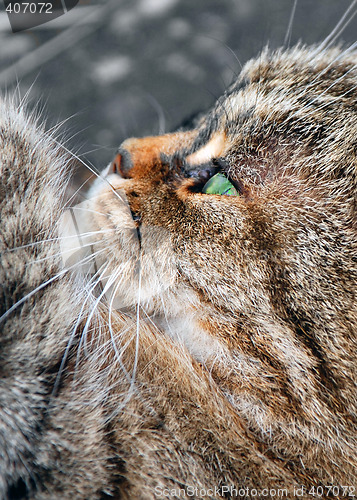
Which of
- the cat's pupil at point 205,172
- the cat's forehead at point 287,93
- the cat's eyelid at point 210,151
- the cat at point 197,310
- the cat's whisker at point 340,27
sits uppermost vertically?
the cat's whisker at point 340,27

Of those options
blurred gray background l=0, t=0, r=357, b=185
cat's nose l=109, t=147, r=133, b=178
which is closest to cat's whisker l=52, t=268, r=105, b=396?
cat's nose l=109, t=147, r=133, b=178

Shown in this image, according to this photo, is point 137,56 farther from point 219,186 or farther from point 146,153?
point 219,186

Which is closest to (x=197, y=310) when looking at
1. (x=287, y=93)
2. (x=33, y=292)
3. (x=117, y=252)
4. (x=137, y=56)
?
(x=117, y=252)

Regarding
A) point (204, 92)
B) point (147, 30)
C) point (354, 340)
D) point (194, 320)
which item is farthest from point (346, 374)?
point (147, 30)

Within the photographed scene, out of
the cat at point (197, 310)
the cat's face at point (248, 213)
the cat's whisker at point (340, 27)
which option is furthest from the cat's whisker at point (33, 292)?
the cat's whisker at point (340, 27)

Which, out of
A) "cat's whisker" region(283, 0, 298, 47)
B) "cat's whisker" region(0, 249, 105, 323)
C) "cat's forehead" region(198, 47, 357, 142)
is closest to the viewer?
"cat's whisker" region(0, 249, 105, 323)

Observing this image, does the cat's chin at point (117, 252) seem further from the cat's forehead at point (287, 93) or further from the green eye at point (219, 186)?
the cat's forehead at point (287, 93)

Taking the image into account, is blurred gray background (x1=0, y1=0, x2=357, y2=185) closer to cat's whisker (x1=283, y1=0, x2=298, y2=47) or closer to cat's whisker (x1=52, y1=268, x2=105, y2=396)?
cat's whisker (x1=283, y1=0, x2=298, y2=47)
